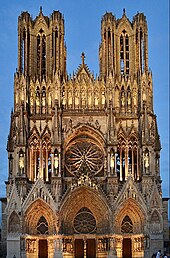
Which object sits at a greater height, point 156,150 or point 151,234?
point 156,150

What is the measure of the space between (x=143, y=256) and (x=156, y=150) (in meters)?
8.68

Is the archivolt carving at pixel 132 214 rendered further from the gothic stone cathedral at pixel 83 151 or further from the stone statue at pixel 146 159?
the stone statue at pixel 146 159

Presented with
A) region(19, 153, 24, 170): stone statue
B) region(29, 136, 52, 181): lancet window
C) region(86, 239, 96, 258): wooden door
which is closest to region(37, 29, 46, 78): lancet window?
region(29, 136, 52, 181): lancet window

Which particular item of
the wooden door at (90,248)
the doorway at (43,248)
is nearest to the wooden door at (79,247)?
the wooden door at (90,248)

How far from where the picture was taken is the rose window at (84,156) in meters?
40.5

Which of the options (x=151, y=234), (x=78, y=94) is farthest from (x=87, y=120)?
(x=151, y=234)

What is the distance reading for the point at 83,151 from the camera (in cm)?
4091

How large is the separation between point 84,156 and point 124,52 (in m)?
9.27

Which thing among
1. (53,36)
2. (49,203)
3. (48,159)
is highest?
(53,36)

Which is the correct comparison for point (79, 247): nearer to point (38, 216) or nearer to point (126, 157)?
point (38, 216)

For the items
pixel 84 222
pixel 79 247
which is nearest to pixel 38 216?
pixel 84 222

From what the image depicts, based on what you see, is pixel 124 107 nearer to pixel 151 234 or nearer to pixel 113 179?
pixel 113 179

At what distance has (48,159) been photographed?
41000 millimetres

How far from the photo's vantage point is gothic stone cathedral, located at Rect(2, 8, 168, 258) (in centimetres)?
3841
